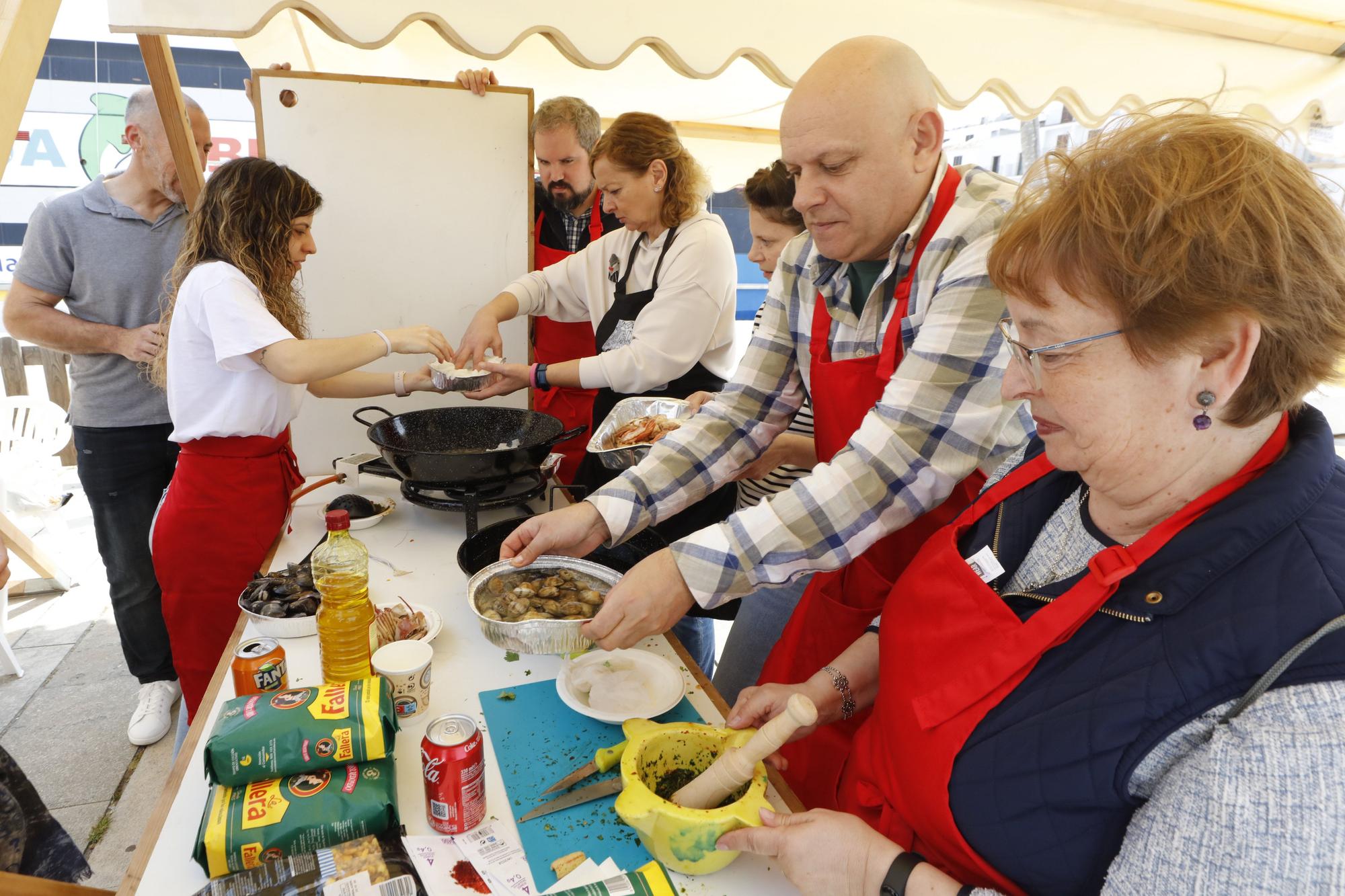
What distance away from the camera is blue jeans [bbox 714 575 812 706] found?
2043 millimetres

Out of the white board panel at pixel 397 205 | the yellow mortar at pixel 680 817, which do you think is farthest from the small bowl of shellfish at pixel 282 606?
the white board panel at pixel 397 205

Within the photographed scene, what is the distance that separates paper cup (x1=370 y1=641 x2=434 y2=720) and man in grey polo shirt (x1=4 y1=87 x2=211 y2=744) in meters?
2.03

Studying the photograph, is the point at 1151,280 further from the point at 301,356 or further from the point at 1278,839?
the point at 301,356

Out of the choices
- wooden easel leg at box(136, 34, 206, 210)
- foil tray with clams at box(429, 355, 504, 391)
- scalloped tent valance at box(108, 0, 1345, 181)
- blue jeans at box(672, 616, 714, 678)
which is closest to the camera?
scalloped tent valance at box(108, 0, 1345, 181)

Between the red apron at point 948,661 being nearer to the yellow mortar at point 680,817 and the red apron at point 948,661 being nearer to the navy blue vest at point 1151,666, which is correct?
the navy blue vest at point 1151,666

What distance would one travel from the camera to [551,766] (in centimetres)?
122

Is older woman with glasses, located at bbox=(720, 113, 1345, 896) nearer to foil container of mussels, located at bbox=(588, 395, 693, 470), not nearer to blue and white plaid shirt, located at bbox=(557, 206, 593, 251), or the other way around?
foil container of mussels, located at bbox=(588, 395, 693, 470)

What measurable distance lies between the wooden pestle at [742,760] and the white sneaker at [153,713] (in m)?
2.66

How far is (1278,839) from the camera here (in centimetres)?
69

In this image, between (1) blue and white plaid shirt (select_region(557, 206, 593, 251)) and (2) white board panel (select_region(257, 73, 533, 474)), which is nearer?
(2) white board panel (select_region(257, 73, 533, 474))

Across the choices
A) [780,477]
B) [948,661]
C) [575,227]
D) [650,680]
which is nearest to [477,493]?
[650,680]

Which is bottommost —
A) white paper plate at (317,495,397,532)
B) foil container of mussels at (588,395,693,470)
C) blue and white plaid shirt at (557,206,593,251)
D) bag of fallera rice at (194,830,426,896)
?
white paper plate at (317,495,397,532)

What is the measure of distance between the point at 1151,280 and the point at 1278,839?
546 mm

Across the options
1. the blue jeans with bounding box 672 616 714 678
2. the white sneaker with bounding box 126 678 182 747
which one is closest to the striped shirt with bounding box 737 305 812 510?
the blue jeans with bounding box 672 616 714 678
